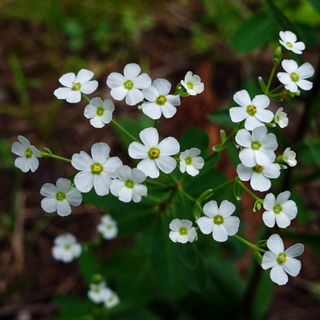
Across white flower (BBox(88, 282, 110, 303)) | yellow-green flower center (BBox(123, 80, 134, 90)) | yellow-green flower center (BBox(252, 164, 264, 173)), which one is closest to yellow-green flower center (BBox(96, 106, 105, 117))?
yellow-green flower center (BBox(123, 80, 134, 90))

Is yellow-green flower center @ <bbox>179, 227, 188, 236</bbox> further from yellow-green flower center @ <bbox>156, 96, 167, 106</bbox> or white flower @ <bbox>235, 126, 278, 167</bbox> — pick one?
yellow-green flower center @ <bbox>156, 96, 167, 106</bbox>

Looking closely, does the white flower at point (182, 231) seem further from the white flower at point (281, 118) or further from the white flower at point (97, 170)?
the white flower at point (281, 118)

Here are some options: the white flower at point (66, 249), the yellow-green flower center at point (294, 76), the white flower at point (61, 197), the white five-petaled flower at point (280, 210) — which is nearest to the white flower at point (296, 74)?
the yellow-green flower center at point (294, 76)

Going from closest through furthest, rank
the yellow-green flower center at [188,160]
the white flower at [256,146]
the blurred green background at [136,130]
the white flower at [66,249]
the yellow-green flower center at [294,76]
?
the white flower at [256,146]
the yellow-green flower center at [188,160]
the yellow-green flower center at [294,76]
the blurred green background at [136,130]
the white flower at [66,249]

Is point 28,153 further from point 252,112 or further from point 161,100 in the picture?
point 252,112

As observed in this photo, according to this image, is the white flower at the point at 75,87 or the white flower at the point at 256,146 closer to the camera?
the white flower at the point at 256,146
